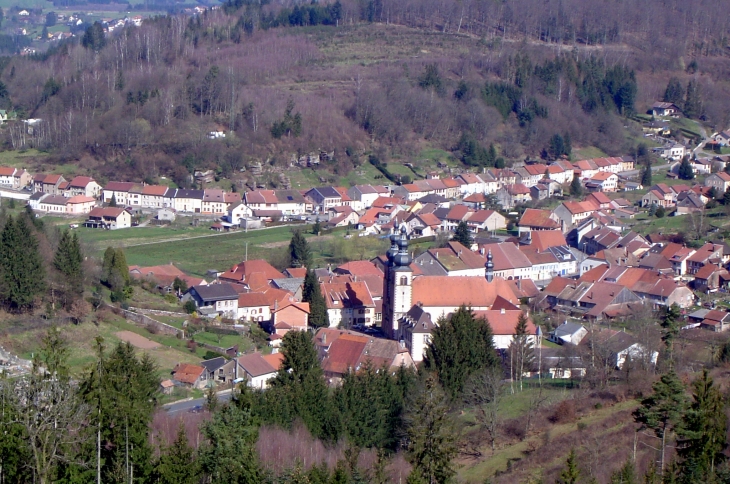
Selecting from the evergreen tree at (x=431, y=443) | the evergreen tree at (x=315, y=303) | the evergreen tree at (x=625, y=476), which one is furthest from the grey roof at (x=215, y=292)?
the evergreen tree at (x=625, y=476)

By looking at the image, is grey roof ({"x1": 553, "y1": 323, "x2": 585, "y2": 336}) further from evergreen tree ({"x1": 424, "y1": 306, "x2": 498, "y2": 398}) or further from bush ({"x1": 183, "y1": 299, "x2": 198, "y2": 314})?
bush ({"x1": 183, "y1": 299, "x2": 198, "y2": 314})

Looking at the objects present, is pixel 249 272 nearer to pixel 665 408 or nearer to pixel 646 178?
pixel 665 408

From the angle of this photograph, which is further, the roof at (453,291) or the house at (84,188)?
the house at (84,188)

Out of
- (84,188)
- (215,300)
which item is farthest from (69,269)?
(84,188)

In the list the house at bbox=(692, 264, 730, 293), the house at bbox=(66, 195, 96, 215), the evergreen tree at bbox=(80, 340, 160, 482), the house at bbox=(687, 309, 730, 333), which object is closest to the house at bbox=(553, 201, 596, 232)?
the house at bbox=(692, 264, 730, 293)

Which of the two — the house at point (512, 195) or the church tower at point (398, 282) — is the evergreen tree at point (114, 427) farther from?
the house at point (512, 195)

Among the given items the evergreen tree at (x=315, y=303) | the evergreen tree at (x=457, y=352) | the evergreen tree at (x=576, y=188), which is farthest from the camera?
the evergreen tree at (x=576, y=188)

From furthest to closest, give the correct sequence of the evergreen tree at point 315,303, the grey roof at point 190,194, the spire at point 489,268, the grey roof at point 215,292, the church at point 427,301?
the grey roof at point 190,194, the spire at point 489,268, the grey roof at point 215,292, the evergreen tree at point 315,303, the church at point 427,301
